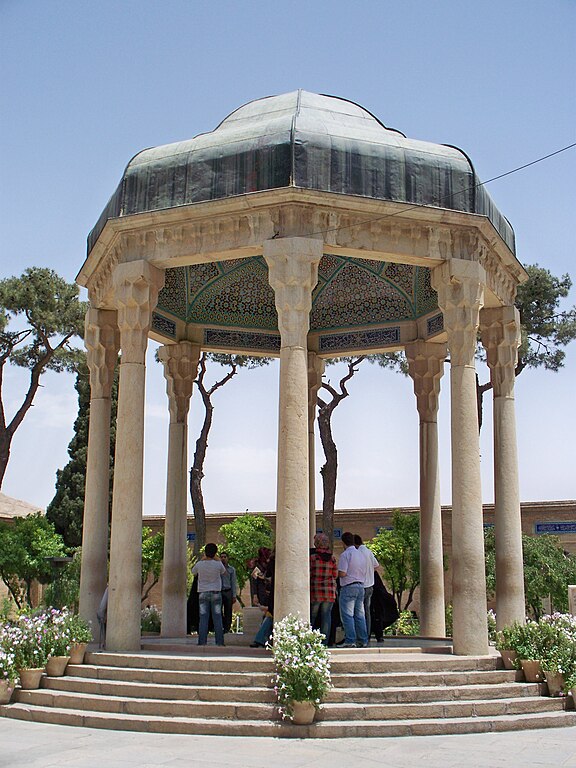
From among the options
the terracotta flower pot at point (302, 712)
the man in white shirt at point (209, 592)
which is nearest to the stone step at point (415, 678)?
the terracotta flower pot at point (302, 712)

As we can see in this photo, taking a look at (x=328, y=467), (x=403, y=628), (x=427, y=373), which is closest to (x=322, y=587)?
(x=427, y=373)

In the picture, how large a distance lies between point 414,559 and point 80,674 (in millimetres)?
14926

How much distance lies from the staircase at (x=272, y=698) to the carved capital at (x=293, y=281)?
147 inches

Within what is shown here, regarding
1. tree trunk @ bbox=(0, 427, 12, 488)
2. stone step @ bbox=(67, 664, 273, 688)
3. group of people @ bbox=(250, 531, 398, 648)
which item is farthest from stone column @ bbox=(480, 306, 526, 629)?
tree trunk @ bbox=(0, 427, 12, 488)

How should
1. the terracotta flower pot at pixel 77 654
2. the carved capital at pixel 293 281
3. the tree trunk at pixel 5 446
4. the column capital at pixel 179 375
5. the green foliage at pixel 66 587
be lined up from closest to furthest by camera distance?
the terracotta flower pot at pixel 77 654 < the carved capital at pixel 293 281 < the column capital at pixel 179 375 < the green foliage at pixel 66 587 < the tree trunk at pixel 5 446

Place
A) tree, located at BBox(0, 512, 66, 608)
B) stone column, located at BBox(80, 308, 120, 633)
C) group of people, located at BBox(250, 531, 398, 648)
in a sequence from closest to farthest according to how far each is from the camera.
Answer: group of people, located at BBox(250, 531, 398, 648)
stone column, located at BBox(80, 308, 120, 633)
tree, located at BBox(0, 512, 66, 608)

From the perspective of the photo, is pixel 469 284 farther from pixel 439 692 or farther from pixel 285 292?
pixel 439 692

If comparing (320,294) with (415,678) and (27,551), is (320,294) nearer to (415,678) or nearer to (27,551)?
(415,678)

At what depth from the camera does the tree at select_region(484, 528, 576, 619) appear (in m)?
22.0

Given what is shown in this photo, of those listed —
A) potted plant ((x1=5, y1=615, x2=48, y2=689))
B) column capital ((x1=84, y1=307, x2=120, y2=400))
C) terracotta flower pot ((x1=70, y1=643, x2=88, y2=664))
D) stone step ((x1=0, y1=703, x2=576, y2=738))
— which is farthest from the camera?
column capital ((x1=84, y1=307, x2=120, y2=400))

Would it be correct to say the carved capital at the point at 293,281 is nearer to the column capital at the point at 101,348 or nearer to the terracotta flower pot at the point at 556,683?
the column capital at the point at 101,348

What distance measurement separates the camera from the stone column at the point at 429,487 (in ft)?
48.2

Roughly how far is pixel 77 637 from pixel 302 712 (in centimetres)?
337

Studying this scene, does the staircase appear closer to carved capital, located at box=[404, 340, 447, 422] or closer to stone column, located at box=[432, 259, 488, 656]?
stone column, located at box=[432, 259, 488, 656]
